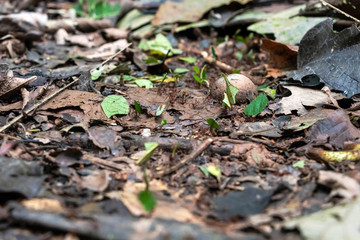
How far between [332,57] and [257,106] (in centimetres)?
99

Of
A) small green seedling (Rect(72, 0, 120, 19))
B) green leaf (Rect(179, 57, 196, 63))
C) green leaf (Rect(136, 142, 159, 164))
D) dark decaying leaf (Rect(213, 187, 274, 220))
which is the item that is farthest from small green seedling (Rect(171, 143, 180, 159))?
small green seedling (Rect(72, 0, 120, 19))

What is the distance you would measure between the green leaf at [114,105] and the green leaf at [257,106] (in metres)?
0.99

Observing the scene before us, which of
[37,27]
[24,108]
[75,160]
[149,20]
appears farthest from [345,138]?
[37,27]

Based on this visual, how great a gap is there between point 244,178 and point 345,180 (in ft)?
1.85

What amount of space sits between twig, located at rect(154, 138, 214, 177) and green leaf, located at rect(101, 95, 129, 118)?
805 mm

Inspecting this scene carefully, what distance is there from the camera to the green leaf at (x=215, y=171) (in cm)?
212

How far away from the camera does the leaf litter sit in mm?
1653

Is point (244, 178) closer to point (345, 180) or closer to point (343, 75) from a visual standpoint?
point (345, 180)

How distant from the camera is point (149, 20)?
5.53m

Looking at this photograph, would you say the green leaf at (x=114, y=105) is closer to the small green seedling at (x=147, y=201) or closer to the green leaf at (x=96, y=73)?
the green leaf at (x=96, y=73)

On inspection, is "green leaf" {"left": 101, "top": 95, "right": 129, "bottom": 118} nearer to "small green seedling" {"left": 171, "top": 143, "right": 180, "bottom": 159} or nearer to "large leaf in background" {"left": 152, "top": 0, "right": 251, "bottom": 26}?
"small green seedling" {"left": 171, "top": 143, "right": 180, "bottom": 159}

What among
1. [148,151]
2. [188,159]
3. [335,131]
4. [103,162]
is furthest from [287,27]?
[103,162]

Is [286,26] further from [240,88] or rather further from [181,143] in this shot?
[181,143]

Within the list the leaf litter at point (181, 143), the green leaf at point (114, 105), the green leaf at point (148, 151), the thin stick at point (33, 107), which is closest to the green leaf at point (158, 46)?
the leaf litter at point (181, 143)
